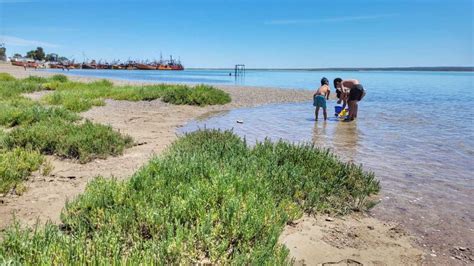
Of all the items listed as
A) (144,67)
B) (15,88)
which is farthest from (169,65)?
(15,88)

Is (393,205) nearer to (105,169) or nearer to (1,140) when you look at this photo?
(105,169)

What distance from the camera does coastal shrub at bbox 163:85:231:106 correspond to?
21.2 meters

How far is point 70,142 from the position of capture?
8.19m

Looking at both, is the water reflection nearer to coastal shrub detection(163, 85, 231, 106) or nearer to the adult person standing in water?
the adult person standing in water

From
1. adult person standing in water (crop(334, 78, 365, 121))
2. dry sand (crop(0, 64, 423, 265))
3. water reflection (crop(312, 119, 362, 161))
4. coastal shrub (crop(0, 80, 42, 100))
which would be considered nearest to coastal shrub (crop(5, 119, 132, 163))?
dry sand (crop(0, 64, 423, 265))

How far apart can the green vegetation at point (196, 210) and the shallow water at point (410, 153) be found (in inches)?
36.6

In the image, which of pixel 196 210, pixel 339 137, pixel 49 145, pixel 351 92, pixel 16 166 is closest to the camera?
pixel 196 210

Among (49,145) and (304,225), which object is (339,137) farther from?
(49,145)

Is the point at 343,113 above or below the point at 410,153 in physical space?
above

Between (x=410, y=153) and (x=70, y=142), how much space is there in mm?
8638

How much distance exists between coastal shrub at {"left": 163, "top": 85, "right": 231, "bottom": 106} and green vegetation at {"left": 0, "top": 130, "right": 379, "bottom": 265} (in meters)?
14.6

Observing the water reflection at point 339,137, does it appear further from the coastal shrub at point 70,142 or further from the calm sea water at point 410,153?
the coastal shrub at point 70,142

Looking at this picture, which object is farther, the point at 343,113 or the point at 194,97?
the point at 194,97

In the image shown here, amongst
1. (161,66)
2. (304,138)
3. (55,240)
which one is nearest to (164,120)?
(304,138)
